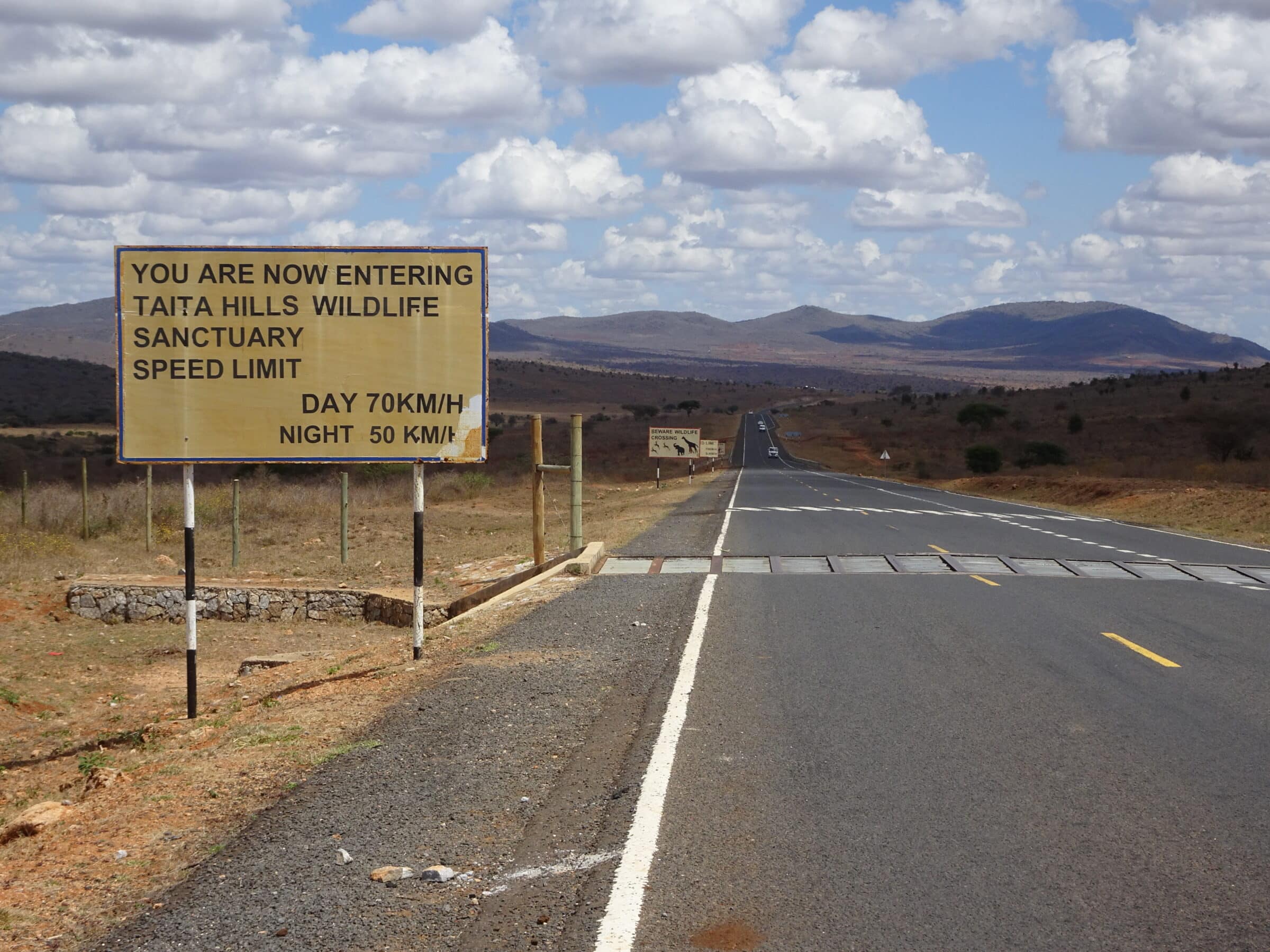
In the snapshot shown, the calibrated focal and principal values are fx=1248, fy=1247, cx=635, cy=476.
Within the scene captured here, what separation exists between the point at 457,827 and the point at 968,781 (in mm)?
2775

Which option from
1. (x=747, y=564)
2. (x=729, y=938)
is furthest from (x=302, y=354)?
(x=747, y=564)

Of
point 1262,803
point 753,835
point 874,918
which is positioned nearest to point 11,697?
point 753,835

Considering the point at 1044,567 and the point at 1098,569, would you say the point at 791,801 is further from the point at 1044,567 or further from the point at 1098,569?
the point at 1098,569

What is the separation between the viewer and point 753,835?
18.9 ft

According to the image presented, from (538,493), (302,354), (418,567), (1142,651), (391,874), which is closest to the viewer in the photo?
(391,874)

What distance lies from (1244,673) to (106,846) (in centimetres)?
838

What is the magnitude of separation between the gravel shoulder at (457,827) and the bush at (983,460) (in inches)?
2414

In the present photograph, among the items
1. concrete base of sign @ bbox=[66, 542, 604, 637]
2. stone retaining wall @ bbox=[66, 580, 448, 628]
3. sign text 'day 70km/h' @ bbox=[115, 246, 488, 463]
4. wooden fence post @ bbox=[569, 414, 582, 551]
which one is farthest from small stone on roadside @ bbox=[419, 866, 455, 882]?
stone retaining wall @ bbox=[66, 580, 448, 628]

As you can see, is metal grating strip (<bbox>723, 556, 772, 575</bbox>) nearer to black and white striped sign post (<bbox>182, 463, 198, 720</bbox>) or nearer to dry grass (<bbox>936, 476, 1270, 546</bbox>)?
black and white striped sign post (<bbox>182, 463, 198, 720</bbox>)

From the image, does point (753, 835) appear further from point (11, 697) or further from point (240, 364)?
point (11, 697)

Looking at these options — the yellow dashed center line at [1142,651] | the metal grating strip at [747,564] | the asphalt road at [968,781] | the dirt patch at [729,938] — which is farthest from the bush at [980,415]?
the dirt patch at [729,938]

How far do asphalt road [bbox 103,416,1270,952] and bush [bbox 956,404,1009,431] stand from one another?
8576 cm

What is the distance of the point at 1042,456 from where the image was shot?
229ft

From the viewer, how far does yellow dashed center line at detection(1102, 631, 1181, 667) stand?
1034 centimetres
